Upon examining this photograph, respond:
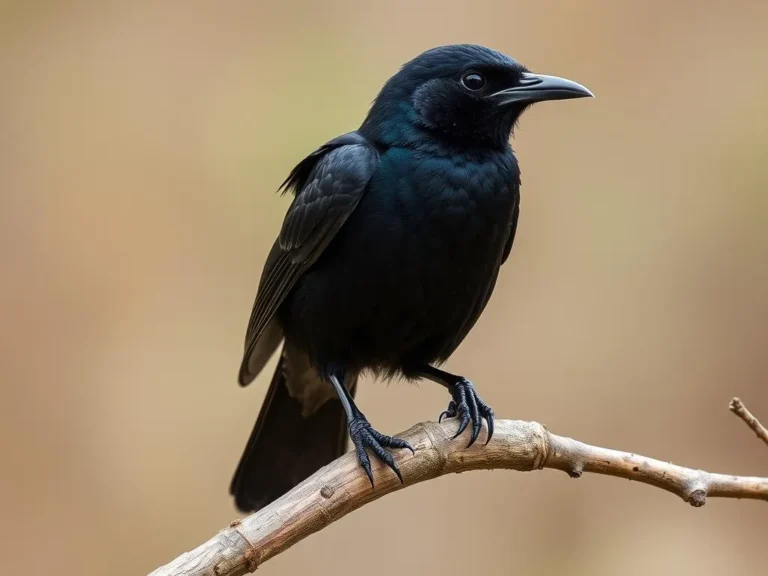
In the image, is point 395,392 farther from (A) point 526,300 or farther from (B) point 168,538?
(B) point 168,538

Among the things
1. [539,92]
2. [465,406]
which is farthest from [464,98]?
[465,406]

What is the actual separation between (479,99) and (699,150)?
→ 283 cm

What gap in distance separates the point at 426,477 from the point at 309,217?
3.09 ft

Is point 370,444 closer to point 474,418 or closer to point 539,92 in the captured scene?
point 474,418

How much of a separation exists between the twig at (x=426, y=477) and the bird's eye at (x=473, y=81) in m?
1.14

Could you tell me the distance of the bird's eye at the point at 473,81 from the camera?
10.9 feet

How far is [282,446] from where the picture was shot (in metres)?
3.77

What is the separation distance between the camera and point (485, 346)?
544 centimetres

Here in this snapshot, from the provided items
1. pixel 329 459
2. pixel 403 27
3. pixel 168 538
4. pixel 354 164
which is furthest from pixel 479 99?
pixel 168 538

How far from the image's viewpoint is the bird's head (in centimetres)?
326

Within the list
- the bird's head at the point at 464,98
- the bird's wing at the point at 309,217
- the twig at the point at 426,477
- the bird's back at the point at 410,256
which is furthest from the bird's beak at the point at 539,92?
the twig at the point at 426,477

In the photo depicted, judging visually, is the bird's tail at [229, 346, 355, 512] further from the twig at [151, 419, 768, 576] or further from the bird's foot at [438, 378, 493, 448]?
the twig at [151, 419, 768, 576]

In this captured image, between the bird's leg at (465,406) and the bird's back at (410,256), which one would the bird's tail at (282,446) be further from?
the bird's back at (410,256)

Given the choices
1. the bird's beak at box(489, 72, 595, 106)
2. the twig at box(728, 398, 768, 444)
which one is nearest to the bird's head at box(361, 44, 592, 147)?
the bird's beak at box(489, 72, 595, 106)
